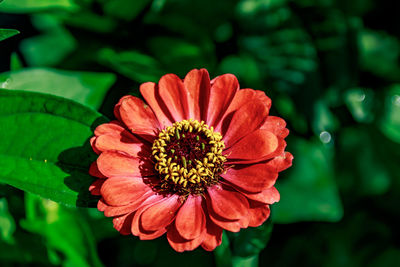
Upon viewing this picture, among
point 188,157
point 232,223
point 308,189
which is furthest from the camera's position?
point 308,189

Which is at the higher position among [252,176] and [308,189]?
[252,176]

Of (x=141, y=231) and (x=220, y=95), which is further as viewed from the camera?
(x=220, y=95)

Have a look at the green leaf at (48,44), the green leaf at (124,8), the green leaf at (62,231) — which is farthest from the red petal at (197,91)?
the green leaf at (48,44)

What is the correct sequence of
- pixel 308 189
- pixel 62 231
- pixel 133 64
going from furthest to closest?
pixel 133 64, pixel 308 189, pixel 62 231

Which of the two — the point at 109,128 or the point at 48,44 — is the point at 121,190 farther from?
the point at 48,44

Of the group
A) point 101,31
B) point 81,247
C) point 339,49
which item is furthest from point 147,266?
point 339,49

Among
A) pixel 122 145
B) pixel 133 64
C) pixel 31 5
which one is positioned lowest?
pixel 133 64

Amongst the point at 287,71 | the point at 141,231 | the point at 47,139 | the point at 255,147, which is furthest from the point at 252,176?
the point at 287,71
